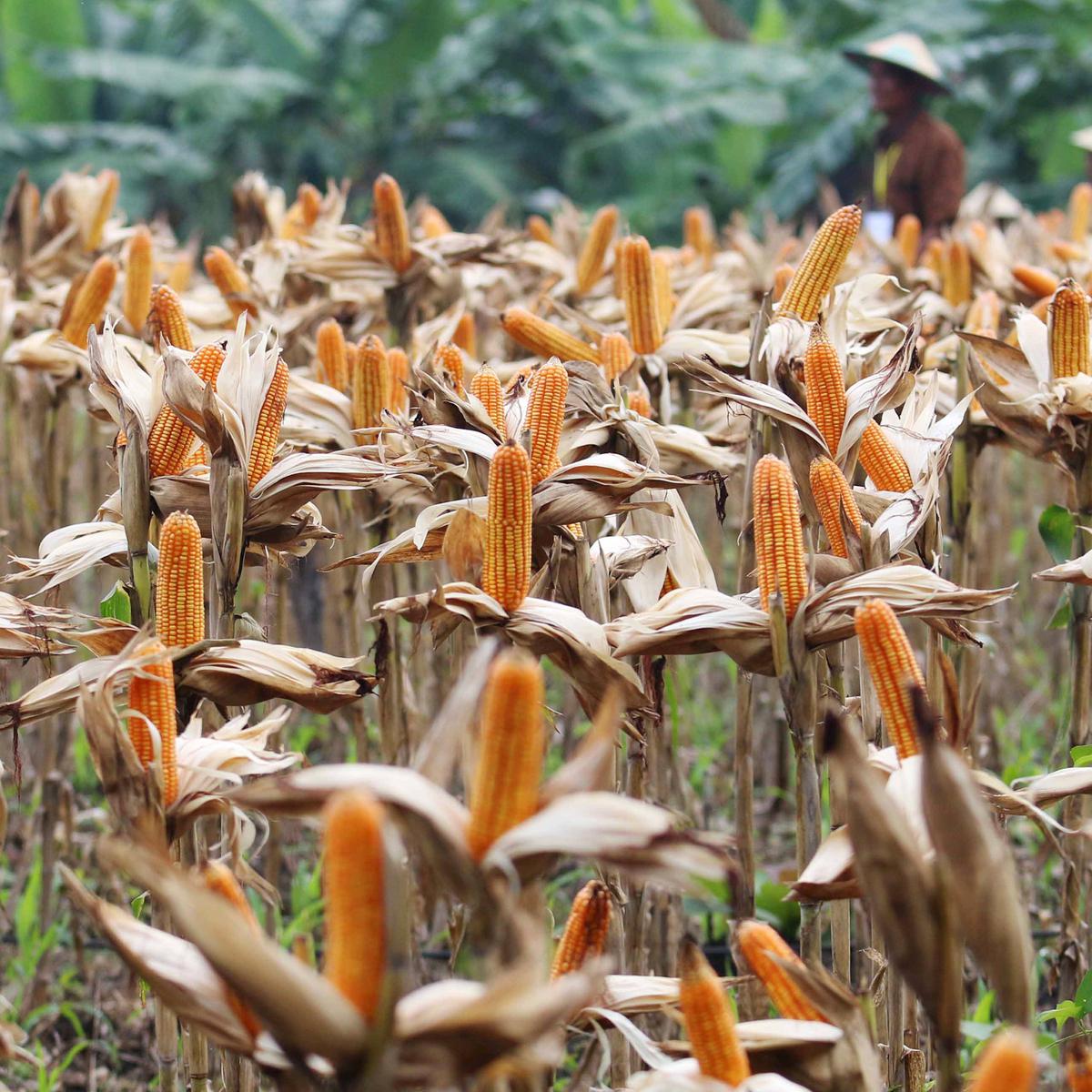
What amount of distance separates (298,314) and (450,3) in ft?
42.8

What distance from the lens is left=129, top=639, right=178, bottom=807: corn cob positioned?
1466 mm

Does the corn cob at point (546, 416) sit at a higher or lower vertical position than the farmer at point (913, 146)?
lower

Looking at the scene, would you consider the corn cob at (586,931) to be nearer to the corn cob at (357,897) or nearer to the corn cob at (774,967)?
the corn cob at (774,967)

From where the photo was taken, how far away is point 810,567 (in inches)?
66.7

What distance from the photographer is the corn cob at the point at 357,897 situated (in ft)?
3.23

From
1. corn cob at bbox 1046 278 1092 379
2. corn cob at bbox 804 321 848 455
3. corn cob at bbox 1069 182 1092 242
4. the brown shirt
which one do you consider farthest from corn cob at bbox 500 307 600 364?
the brown shirt

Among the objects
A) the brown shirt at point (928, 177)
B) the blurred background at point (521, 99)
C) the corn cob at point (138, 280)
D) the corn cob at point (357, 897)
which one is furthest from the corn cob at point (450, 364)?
the blurred background at point (521, 99)

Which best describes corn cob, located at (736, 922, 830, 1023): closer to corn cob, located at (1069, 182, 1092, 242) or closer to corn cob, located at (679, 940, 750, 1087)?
corn cob, located at (679, 940, 750, 1087)

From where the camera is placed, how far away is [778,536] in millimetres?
1625

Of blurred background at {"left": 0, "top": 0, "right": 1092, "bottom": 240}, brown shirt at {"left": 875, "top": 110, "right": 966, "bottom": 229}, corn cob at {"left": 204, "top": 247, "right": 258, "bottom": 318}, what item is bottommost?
corn cob at {"left": 204, "top": 247, "right": 258, "bottom": 318}

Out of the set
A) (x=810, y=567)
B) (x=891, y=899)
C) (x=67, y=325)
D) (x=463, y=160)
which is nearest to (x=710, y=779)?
(x=67, y=325)

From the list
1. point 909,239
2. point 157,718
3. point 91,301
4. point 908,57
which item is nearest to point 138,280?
point 91,301

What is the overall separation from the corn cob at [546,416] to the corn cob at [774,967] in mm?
810

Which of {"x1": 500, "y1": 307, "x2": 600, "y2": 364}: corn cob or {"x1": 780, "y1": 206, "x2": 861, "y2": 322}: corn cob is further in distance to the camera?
{"x1": 500, "y1": 307, "x2": 600, "y2": 364}: corn cob
